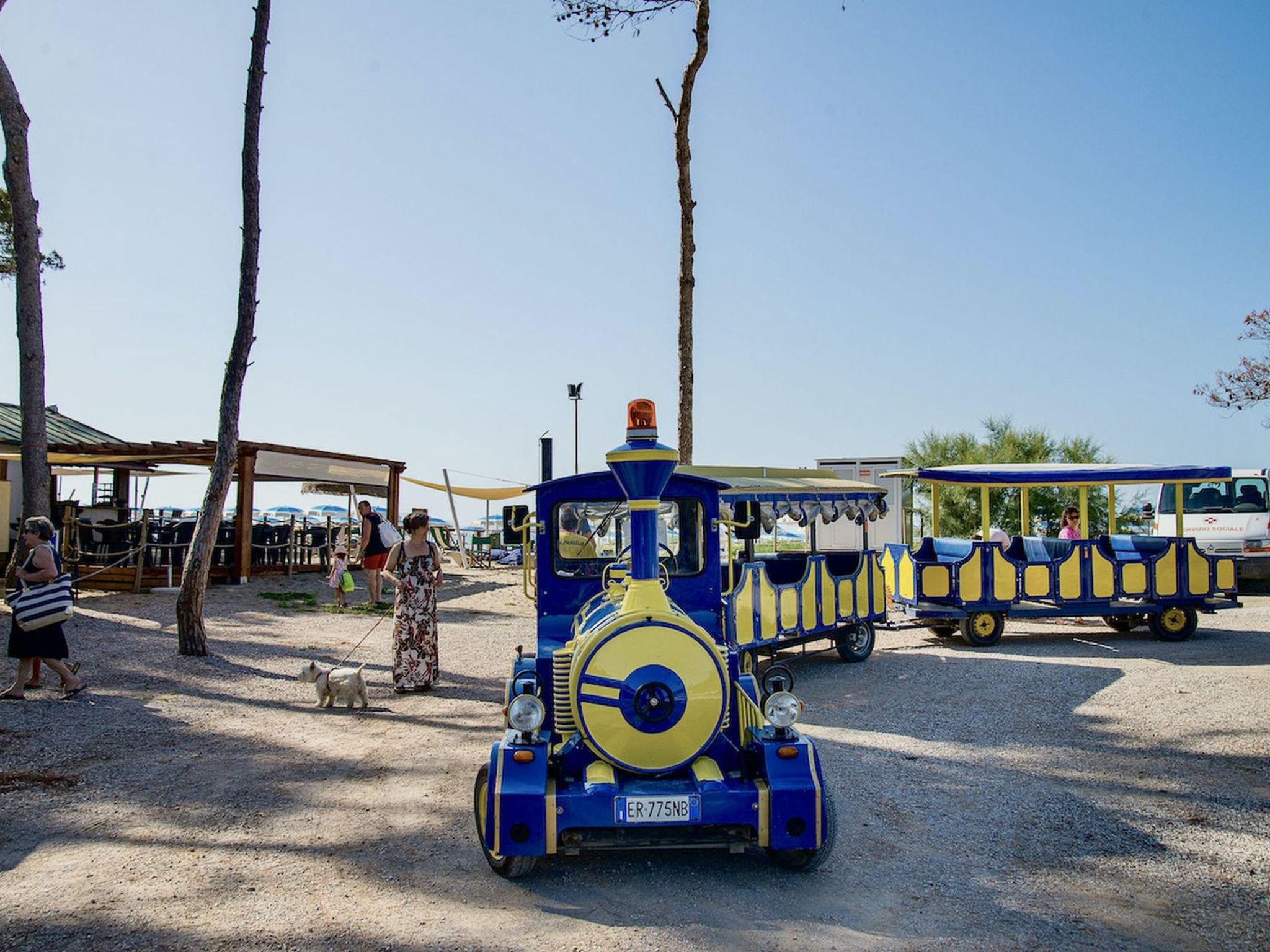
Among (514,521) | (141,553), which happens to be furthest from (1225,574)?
(141,553)

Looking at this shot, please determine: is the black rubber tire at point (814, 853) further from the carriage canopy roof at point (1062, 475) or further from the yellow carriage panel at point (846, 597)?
the carriage canopy roof at point (1062, 475)

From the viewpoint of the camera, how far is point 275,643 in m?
11.6

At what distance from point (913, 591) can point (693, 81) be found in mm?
8352

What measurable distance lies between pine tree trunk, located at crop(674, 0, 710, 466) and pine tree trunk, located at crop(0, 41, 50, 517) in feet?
27.9

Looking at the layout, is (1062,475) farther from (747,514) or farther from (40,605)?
(40,605)

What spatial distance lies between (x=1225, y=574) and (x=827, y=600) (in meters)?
6.08

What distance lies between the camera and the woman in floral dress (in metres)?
8.64

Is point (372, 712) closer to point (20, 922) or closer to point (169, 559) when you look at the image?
point (20, 922)

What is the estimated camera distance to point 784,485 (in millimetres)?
11648

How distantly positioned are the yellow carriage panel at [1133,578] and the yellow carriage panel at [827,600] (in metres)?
4.48

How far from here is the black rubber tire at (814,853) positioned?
4020 millimetres

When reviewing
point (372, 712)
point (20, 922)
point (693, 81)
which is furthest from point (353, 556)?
point (20, 922)

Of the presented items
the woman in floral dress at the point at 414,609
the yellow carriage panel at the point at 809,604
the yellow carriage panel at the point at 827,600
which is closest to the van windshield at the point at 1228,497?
the yellow carriage panel at the point at 827,600

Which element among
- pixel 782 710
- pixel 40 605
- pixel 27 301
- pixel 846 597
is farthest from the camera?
pixel 27 301
